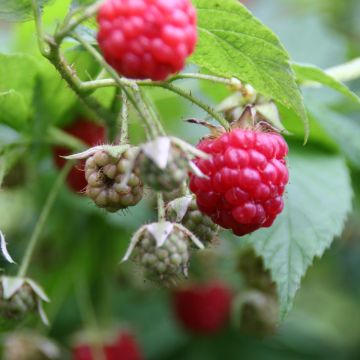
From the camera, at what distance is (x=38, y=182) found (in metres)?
2.14

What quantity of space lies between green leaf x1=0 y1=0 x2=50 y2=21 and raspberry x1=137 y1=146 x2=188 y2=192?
363 millimetres

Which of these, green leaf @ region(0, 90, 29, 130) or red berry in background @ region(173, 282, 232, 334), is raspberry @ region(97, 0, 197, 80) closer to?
green leaf @ region(0, 90, 29, 130)

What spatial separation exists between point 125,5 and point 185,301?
1.52 metres

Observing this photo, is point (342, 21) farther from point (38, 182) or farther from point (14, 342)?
point (14, 342)

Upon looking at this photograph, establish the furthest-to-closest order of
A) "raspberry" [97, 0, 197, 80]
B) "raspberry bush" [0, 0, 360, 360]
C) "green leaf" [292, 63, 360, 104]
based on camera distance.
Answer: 1. "green leaf" [292, 63, 360, 104]
2. "raspberry bush" [0, 0, 360, 360]
3. "raspberry" [97, 0, 197, 80]

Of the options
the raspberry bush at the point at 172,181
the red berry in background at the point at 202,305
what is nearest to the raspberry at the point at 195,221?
the raspberry bush at the point at 172,181

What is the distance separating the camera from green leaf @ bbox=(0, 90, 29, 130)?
60.9 inches

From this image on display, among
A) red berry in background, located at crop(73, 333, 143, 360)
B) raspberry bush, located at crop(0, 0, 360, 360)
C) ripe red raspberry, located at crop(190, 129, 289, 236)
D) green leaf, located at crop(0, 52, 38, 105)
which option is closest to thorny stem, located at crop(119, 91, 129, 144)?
raspberry bush, located at crop(0, 0, 360, 360)

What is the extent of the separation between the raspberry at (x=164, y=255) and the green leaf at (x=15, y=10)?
41 cm

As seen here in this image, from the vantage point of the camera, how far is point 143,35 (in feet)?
3.42

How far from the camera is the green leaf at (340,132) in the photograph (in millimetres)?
1814

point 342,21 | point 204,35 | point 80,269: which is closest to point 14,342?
point 80,269

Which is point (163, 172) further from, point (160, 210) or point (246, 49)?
point (246, 49)

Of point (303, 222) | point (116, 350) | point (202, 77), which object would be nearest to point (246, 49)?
point (202, 77)
